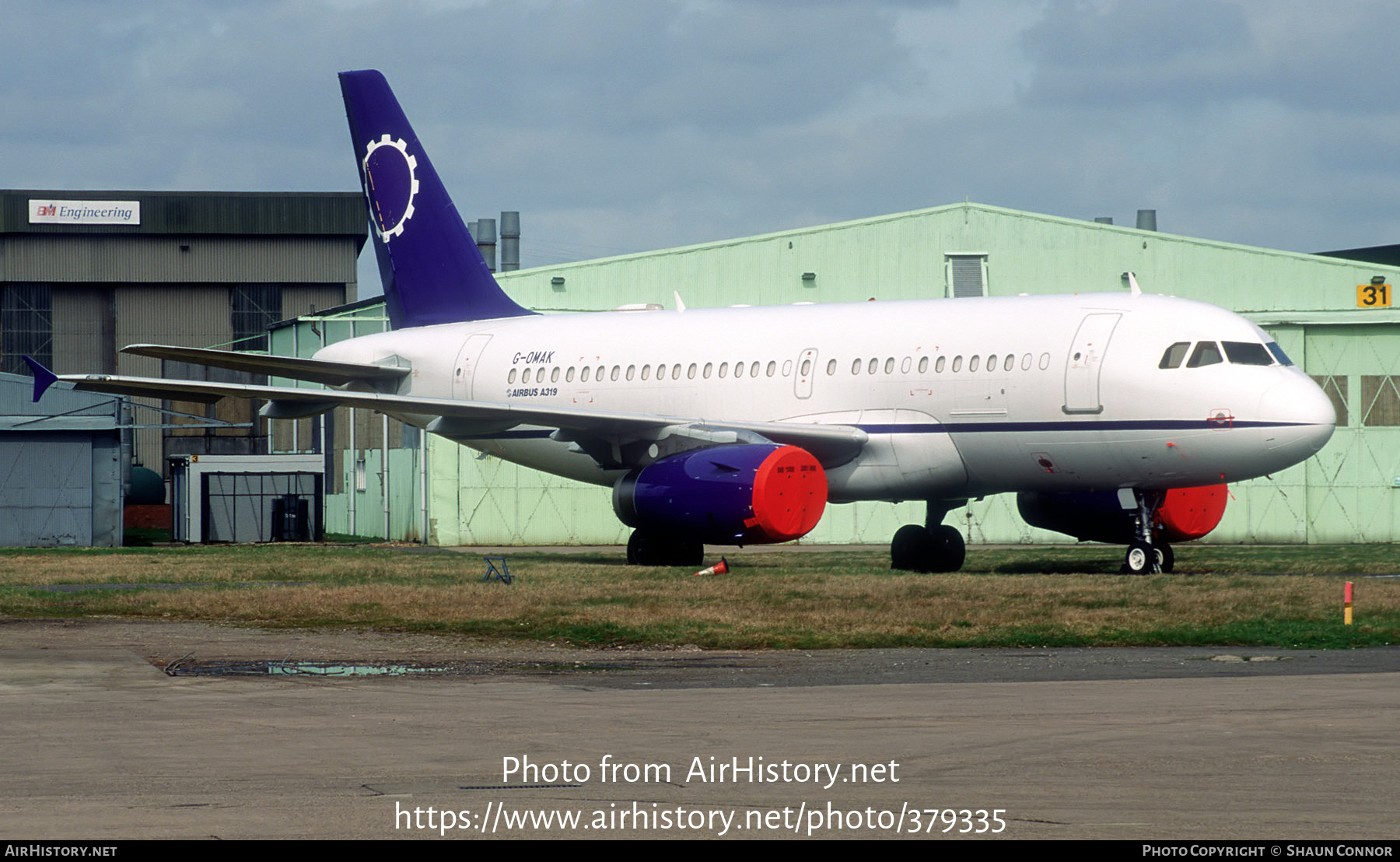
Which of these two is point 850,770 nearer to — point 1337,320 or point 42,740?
point 42,740

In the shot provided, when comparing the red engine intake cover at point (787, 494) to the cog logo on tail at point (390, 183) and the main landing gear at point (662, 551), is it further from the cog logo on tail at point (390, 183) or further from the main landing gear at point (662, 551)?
the cog logo on tail at point (390, 183)

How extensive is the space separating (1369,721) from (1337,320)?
29.9 meters

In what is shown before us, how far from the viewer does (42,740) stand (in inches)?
342

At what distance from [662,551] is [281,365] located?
700 centimetres

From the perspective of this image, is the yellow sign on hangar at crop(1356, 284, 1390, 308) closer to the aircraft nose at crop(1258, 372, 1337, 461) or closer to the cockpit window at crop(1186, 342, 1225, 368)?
the aircraft nose at crop(1258, 372, 1337, 461)

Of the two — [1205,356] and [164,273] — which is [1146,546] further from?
[164,273]

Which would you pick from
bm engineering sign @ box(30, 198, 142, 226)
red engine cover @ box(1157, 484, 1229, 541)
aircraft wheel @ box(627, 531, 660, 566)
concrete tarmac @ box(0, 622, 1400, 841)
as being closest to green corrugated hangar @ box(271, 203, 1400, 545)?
red engine cover @ box(1157, 484, 1229, 541)

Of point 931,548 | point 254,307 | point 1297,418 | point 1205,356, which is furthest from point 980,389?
point 254,307

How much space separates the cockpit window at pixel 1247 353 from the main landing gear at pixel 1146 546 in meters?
2.22

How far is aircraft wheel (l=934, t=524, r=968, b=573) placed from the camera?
2439 centimetres

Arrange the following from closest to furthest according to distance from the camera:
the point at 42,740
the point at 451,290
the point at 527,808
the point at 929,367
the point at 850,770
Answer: the point at 527,808 → the point at 850,770 → the point at 42,740 → the point at 929,367 → the point at 451,290

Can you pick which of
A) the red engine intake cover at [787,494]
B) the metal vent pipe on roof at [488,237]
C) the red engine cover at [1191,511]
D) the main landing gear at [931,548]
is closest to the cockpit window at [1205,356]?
the red engine cover at [1191,511]

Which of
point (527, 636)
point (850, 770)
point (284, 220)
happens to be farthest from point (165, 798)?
point (284, 220)

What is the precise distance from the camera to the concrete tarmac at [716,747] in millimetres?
6555
